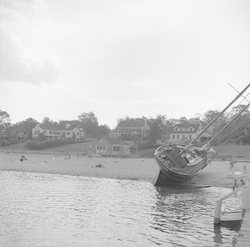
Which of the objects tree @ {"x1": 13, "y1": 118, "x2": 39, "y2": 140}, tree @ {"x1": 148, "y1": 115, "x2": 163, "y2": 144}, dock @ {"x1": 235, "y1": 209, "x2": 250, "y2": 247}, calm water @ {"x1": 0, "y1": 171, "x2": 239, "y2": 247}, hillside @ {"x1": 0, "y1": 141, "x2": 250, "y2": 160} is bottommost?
calm water @ {"x1": 0, "y1": 171, "x2": 239, "y2": 247}

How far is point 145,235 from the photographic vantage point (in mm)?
16969

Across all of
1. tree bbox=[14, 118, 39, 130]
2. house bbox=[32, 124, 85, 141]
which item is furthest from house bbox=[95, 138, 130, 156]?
tree bbox=[14, 118, 39, 130]

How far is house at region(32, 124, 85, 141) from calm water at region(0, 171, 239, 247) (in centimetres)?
11418

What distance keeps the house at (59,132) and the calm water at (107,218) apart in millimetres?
114178

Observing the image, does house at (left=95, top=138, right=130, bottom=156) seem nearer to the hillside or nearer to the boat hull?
the hillside

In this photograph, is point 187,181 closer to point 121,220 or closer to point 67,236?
point 121,220

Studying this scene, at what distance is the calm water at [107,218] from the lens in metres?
16.0

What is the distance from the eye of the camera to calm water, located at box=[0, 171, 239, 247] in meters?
16.0

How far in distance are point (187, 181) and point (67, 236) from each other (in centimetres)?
2092

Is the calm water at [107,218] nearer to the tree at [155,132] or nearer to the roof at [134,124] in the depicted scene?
the tree at [155,132]

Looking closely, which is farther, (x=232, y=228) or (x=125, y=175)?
(x=125, y=175)

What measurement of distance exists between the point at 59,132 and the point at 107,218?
13337cm

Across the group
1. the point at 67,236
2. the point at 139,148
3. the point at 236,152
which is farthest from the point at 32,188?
the point at 139,148

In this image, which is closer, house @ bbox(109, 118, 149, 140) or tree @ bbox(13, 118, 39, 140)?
house @ bbox(109, 118, 149, 140)
